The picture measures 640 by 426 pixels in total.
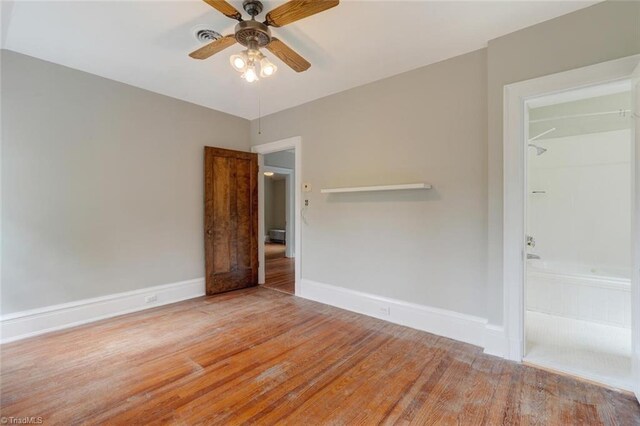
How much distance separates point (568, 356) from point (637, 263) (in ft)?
3.37

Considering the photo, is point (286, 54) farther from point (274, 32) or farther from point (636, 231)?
point (636, 231)

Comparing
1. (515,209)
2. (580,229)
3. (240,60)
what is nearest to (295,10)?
(240,60)

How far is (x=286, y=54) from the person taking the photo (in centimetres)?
219

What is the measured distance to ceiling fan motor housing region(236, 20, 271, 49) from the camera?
1.90m

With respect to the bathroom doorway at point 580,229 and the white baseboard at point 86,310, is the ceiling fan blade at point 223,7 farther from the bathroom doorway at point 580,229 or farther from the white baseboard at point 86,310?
the white baseboard at point 86,310

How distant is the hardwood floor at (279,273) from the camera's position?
4.56 meters

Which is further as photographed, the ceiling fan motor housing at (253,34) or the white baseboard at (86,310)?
the white baseboard at (86,310)

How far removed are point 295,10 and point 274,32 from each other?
70 cm

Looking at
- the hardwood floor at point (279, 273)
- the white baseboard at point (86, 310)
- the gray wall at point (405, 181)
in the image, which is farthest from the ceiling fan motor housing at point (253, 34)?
the hardwood floor at point (279, 273)

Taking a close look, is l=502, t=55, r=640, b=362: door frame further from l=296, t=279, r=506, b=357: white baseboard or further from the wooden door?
the wooden door

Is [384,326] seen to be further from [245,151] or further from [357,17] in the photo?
[245,151]

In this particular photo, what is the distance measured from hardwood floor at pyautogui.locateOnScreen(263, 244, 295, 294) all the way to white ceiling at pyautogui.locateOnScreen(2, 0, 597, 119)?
118 inches

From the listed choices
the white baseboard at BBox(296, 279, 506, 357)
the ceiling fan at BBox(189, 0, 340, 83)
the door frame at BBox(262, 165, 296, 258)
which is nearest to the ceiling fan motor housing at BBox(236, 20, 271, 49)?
the ceiling fan at BBox(189, 0, 340, 83)

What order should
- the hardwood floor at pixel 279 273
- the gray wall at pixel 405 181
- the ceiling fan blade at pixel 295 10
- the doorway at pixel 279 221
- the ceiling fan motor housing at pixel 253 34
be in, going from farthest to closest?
the doorway at pixel 279 221 < the hardwood floor at pixel 279 273 < the gray wall at pixel 405 181 < the ceiling fan motor housing at pixel 253 34 < the ceiling fan blade at pixel 295 10
